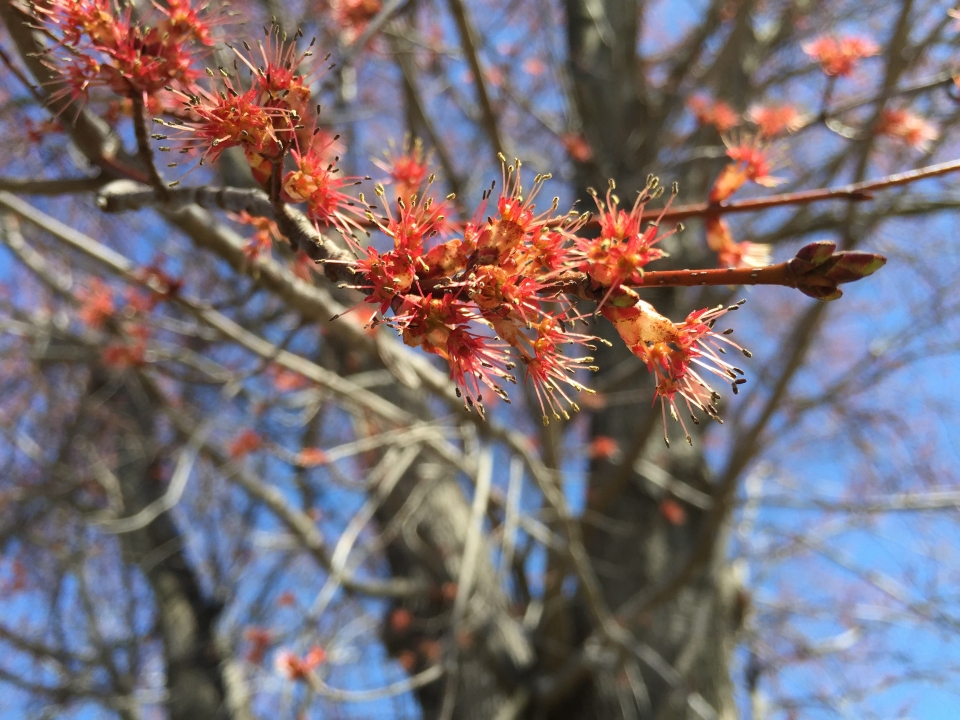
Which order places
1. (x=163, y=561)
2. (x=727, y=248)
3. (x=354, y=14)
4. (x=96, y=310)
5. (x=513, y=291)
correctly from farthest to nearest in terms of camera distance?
(x=163, y=561) < (x=96, y=310) < (x=354, y=14) < (x=727, y=248) < (x=513, y=291)

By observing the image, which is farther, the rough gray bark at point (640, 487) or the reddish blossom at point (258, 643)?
the reddish blossom at point (258, 643)

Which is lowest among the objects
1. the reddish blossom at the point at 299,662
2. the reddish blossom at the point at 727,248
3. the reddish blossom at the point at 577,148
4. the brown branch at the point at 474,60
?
the reddish blossom at the point at 299,662

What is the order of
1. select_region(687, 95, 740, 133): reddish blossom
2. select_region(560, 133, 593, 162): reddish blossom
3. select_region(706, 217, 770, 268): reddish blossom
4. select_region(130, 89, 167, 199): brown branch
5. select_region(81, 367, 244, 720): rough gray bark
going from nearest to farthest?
select_region(130, 89, 167, 199): brown branch < select_region(706, 217, 770, 268): reddish blossom < select_region(687, 95, 740, 133): reddish blossom < select_region(560, 133, 593, 162): reddish blossom < select_region(81, 367, 244, 720): rough gray bark

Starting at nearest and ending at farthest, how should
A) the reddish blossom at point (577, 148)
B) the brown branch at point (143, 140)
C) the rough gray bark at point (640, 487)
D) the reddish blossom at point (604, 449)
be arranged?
the brown branch at point (143, 140)
the rough gray bark at point (640, 487)
the reddish blossom at point (604, 449)
the reddish blossom at point (577, 148)

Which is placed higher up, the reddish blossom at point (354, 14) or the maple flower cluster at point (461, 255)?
the reddish blossom at point (354, 14)

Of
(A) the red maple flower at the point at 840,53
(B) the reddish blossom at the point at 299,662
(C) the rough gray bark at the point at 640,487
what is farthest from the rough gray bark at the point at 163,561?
(A) the red maple flower at the point at 840,53

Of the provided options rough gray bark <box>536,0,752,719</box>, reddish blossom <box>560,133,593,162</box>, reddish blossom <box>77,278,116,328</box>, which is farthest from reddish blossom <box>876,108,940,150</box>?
reddish blossom <box>77,278,116,328</box>

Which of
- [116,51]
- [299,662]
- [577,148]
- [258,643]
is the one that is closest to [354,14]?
[577,148]

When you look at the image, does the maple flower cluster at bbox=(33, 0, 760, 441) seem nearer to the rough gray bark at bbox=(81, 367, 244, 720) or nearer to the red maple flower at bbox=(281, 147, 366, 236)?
the red maple flower at bbox=(281, 147, 366, 236)

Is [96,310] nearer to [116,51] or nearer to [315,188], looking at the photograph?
[116,51]

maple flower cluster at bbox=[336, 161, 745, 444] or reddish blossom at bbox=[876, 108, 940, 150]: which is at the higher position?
reddish blossom at bbox=[876, 108, 940, 150]

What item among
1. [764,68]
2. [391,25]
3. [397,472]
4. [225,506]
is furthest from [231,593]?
[764,68]

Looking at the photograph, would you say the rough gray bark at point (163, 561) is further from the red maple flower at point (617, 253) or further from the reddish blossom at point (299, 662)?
the red maple flower at point (617, 253)

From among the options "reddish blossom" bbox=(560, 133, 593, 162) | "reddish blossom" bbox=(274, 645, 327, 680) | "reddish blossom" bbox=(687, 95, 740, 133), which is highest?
"reddish blossom" bbox=(560, 133, 593, 162)
